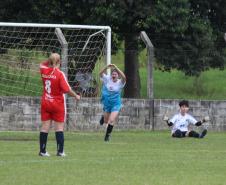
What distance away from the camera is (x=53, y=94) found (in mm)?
16031

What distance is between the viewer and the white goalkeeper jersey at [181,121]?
2311 centimetres

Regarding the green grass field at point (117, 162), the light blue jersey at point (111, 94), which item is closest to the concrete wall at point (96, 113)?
the green grass field at point (117, 162)

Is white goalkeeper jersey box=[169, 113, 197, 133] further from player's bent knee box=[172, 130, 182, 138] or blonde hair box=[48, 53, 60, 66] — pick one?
blonde hair box=[48, 53, 60, 66]

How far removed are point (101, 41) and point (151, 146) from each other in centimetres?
753

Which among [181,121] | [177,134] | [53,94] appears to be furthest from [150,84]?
[53,94]

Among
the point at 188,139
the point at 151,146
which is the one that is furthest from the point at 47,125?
the point at 188,139

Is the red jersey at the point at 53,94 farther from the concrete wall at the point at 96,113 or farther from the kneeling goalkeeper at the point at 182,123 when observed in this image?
the concrete wall at the point at 96,113

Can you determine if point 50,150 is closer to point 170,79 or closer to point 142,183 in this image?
point 142,183

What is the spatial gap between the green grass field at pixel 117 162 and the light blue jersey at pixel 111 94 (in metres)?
0.82

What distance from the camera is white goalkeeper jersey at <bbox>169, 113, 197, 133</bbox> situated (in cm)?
2311

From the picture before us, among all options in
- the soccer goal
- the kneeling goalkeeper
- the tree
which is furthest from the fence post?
the tree

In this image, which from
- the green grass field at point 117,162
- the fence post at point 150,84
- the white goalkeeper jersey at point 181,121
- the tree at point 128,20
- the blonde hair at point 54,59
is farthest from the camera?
the tree at point 128,20

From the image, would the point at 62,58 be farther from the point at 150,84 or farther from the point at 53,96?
the point at 53,96

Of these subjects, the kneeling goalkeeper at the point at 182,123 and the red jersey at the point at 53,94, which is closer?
the red jersey at the point at 53,94
